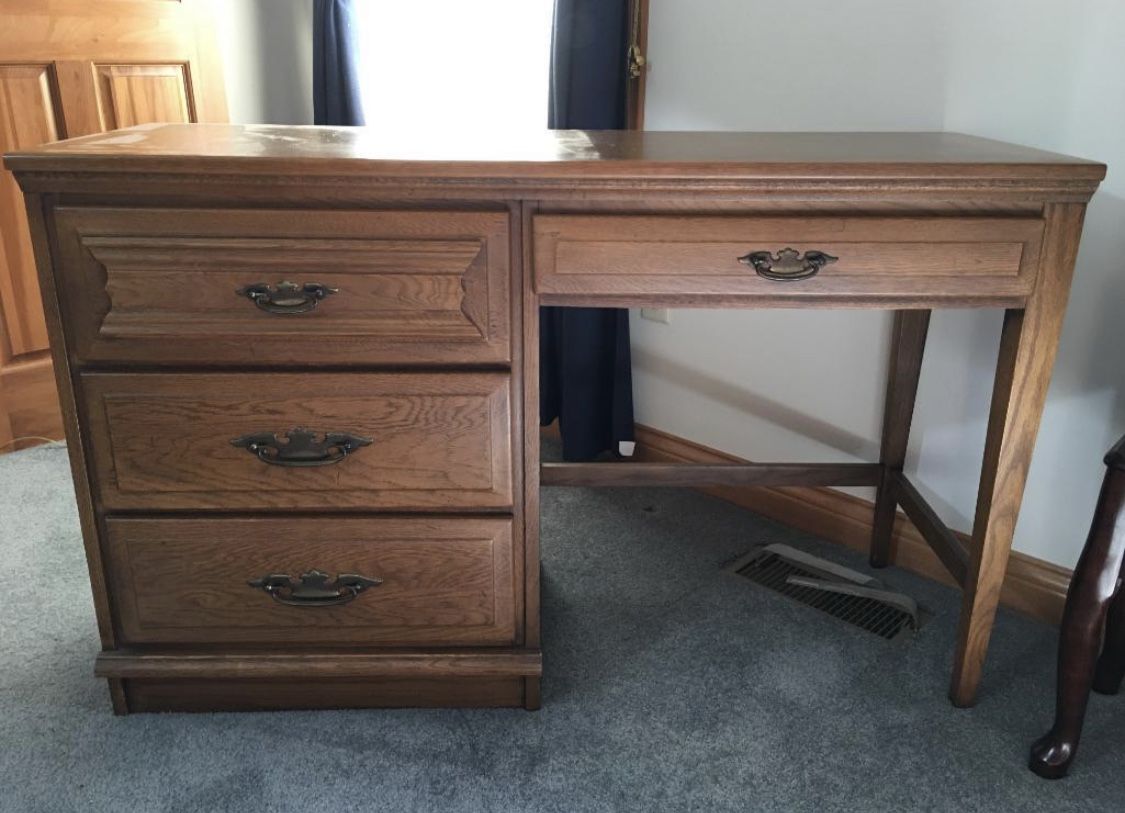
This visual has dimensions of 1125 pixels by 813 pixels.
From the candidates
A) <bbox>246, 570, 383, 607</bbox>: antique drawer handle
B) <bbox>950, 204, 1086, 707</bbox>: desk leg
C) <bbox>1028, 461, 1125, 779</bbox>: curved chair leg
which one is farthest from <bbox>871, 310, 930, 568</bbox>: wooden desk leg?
<bbox>246, 570, 383, 607</bbox>: antique drawer handle

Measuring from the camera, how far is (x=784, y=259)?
44.9 inches

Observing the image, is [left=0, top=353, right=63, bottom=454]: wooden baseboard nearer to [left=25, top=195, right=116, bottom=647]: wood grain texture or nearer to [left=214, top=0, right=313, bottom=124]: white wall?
[left=214, top=0, right=313, bottom=124]: white wall

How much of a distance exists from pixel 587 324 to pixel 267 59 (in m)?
1.22

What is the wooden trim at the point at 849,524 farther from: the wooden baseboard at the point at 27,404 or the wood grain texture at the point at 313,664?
the wooden baseboard at the point at 27,404

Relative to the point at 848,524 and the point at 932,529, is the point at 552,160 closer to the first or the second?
the point at 932,529

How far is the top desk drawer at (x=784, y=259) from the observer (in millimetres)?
1124

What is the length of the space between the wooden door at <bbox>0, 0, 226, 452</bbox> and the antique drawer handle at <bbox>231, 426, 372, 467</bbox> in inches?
52.2

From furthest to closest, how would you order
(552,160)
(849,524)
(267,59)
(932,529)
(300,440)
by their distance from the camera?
(267,59), (849,524), (932,529), (300,440), (552,160)

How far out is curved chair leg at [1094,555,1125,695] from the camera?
4.45 feet

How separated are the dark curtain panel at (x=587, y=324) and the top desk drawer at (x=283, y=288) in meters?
0.72

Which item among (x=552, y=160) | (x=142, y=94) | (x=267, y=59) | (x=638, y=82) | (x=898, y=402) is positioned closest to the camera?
(x=552, y=160)

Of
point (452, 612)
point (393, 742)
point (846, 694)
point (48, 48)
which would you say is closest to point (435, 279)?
point (452, 612)

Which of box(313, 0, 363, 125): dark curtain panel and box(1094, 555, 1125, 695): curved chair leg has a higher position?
box(313, 0, 363, 125): dark curtain panel

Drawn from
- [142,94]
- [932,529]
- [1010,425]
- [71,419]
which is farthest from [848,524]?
[142,94]
